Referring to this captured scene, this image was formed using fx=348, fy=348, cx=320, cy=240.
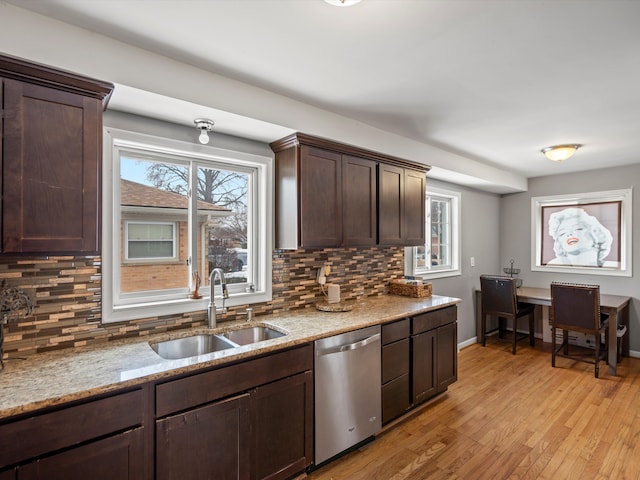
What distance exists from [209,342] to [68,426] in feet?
3.03

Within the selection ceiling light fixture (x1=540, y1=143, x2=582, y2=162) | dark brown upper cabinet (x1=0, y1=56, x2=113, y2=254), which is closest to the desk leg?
ceiling light fixture (x1=540, y1=143, x2=582, y2=162)

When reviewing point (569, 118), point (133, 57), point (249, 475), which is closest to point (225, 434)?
point (249, 475)

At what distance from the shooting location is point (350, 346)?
2.32m

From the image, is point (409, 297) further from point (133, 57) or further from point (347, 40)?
point (133, 57)

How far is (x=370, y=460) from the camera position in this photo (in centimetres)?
233

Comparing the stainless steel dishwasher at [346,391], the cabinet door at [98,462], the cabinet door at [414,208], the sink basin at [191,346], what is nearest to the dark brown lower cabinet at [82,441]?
the cabinet door at [98,462]

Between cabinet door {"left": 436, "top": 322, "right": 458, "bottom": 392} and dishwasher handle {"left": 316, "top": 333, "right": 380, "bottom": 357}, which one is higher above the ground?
dishwasher handle {"left": 316, "top": 333, "right": 380, "bottom": 357}

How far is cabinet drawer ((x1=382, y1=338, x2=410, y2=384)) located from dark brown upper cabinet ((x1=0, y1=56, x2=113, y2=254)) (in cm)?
201

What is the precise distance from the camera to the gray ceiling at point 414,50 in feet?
4.91

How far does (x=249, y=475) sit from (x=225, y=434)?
31 centimetres

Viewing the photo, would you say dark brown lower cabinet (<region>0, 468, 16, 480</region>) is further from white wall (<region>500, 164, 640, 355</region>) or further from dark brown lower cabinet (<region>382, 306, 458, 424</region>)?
white wall (<region>500, 164, 640, 355</region>)

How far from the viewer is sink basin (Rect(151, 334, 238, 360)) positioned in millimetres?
2080

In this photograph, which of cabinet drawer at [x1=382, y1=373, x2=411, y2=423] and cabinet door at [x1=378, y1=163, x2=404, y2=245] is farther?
cabinet door at [x1=378, y1=163, x2=404, y2=245]

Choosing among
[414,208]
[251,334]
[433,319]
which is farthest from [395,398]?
[414,208]
